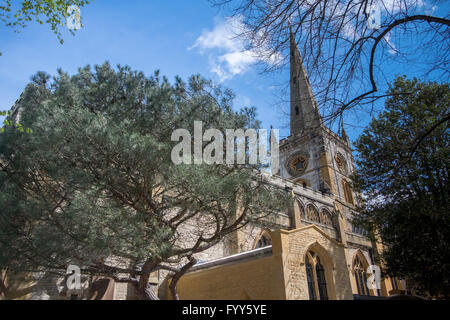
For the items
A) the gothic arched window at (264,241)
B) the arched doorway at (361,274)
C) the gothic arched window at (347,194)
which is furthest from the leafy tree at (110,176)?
the gothic arched window at (347,194)

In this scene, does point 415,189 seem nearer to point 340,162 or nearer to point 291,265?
point 291,265

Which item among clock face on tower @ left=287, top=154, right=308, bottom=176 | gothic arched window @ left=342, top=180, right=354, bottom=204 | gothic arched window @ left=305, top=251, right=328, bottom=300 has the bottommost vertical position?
gothic arched window @ left=305, top=251, right=328, bottom=300

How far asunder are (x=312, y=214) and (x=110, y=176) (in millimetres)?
19306

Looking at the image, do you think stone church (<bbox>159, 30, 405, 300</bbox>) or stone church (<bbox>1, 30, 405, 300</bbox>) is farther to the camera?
stone church (<bbox>1, 30, 405, 300</bbox>)

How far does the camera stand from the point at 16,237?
22.8ft

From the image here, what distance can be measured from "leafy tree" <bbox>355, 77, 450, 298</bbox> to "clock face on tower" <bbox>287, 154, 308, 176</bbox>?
19.5m

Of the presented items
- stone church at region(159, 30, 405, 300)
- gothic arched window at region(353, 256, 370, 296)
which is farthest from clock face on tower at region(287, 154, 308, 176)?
stone church at region(159, 30, 405, 300)

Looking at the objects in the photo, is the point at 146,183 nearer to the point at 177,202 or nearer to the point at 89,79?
the point at 177,202

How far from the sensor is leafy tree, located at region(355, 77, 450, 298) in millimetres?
10062

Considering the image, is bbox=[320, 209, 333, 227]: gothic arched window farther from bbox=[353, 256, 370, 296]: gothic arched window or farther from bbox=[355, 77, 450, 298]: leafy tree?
bbox=[355, 77, 450, 298]: leafy tree

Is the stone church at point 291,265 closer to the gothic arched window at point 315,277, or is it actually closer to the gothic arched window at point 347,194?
the gothic arched window at point 315,277

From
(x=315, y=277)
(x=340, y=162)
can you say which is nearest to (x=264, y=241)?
(x=315, y=277)
